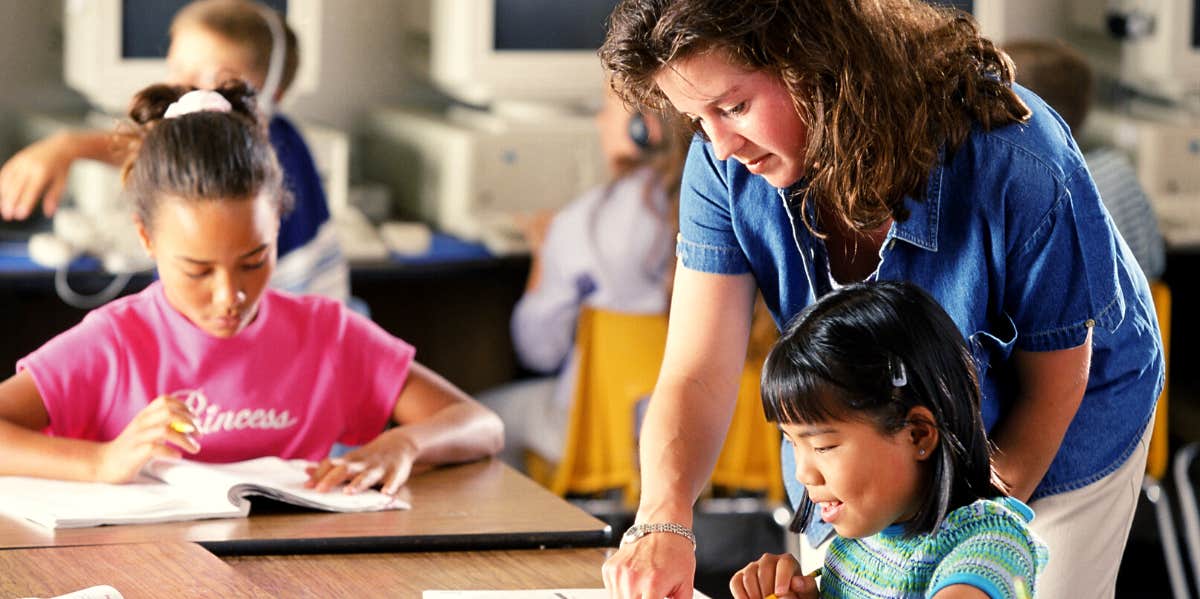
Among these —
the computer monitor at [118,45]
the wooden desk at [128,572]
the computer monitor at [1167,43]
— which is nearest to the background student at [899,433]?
the wooden desk at [128,572]

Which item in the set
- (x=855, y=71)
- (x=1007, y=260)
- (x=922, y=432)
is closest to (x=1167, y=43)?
(x=1007, y=260)

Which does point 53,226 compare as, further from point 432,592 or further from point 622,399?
point 432,592

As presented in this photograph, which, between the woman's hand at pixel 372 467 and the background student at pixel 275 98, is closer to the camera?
the woman's hand at pixel 372 467

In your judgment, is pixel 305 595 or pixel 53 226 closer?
pixel 305 595

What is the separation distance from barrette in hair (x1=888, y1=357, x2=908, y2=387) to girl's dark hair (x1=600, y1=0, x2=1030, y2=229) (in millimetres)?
184

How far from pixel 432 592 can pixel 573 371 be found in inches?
73.1

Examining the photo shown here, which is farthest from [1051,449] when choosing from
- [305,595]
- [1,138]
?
[1,138]

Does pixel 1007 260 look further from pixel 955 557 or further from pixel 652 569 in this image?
pixel 652 569

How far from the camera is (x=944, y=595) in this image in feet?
3.86

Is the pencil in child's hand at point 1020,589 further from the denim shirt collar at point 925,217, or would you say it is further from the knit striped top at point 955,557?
the denim shirt collar at point 925,217

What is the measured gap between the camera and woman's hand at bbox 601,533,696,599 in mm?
1276

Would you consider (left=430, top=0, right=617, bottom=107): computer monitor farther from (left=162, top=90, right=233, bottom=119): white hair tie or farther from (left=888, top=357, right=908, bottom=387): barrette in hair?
(left=888, top=357, right=908, bottom=387): barrette in hair

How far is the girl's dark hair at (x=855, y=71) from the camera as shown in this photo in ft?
4.22

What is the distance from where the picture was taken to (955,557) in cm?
121
